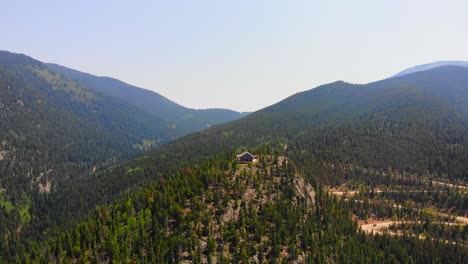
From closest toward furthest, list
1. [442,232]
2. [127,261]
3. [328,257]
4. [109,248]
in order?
[127,261], [109,248], [328,257], [442,232]

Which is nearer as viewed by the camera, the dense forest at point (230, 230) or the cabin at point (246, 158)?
the dense forest at point (230, 230)

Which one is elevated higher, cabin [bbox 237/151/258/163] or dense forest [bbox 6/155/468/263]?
cabin [bbox 237/151/258/163]

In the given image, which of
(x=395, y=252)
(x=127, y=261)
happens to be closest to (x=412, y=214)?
(x=395, y=252)

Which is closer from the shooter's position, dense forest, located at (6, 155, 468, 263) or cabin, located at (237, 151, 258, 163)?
dense forest, located at (6, 155, 468, 263)

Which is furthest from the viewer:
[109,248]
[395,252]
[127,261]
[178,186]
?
[178,186]

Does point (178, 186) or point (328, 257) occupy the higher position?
point (178, 186)

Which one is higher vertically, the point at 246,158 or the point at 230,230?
the point at 246,158

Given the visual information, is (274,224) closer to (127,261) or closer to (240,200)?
(240,200)

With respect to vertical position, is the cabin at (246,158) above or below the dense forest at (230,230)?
above

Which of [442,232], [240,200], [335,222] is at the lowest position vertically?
[442,232]

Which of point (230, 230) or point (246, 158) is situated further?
point (246, 158)

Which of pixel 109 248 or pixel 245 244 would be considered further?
pixel 245 244
